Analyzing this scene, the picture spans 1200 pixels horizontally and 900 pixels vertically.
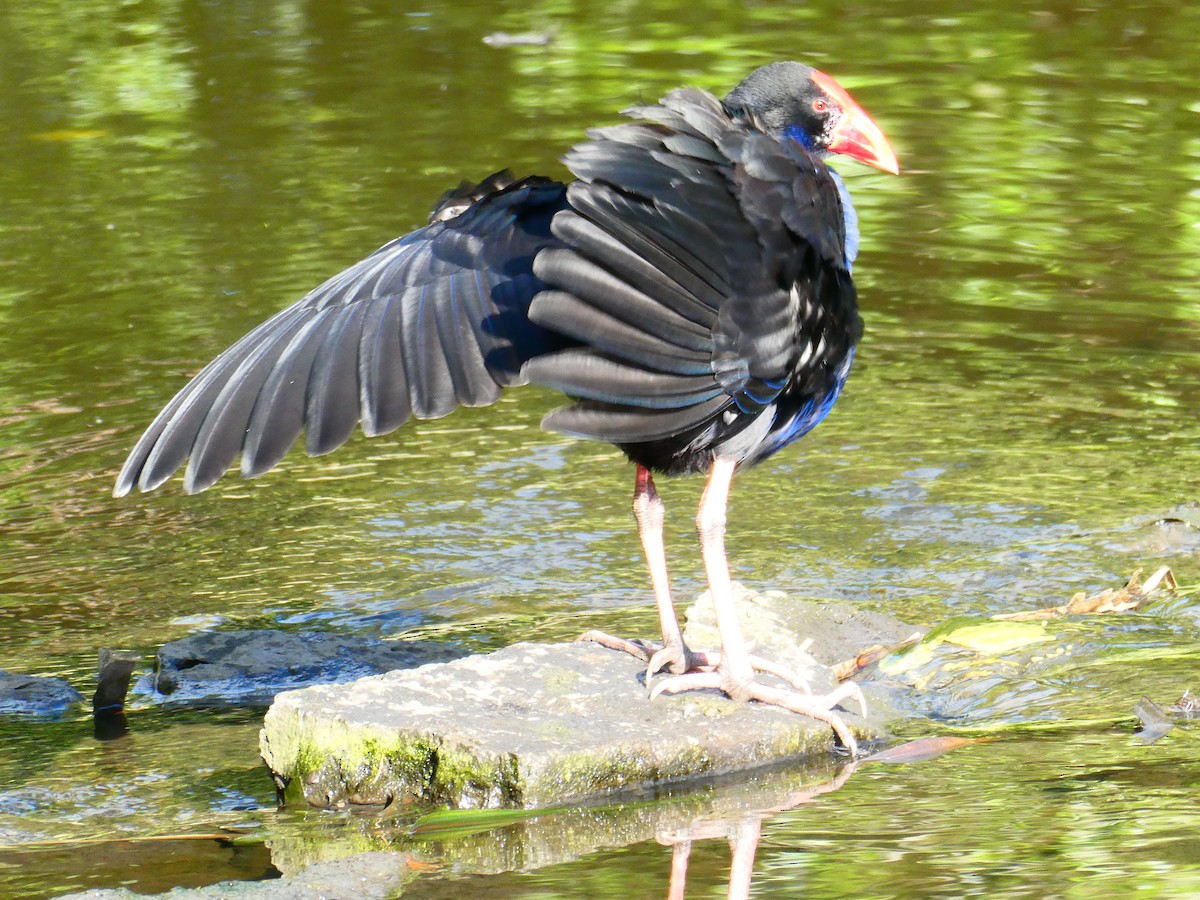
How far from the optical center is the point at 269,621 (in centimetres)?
482

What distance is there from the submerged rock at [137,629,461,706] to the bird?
0.63 m

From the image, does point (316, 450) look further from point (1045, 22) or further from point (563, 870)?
point (1045, 22)

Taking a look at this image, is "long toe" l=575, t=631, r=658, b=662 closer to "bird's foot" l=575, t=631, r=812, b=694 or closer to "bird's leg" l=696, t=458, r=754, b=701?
"bird's foot" l=575, t=631, r=812, b=694

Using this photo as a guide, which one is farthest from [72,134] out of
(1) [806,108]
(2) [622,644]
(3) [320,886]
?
(3) [320,886]

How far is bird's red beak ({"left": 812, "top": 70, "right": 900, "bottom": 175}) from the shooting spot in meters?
4.46

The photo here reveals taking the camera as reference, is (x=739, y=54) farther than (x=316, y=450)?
Yes

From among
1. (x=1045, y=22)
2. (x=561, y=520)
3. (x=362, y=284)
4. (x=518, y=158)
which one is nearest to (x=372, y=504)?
(x=561, y=520)

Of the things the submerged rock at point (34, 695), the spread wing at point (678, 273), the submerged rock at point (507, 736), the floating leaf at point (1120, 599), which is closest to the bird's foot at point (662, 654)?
the submerged rock at point (507, 736)

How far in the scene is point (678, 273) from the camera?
11.9ft

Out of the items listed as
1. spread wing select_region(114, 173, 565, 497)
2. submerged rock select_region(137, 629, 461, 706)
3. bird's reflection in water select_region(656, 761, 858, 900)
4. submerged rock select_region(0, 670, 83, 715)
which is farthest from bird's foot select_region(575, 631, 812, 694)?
submerged rock select_region(0, 670, 83, 715)

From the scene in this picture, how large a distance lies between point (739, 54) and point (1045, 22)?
2114mm

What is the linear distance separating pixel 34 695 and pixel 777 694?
5.95ft

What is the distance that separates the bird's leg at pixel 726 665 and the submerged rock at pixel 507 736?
0.03 m

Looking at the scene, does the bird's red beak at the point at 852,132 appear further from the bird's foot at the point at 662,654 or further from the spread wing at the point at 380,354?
the bird's foot at the point at 662,654
